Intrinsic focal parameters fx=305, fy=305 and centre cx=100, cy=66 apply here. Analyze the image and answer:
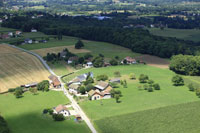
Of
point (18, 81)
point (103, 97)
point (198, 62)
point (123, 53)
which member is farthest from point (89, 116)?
point (123, 53)

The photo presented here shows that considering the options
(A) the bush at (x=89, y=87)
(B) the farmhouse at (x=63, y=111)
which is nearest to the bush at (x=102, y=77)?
(A) the bush at (x=89, y=87)

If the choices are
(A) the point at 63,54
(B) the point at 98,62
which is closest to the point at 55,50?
(A) the point at 63,54

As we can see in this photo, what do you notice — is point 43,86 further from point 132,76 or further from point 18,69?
point 132,76

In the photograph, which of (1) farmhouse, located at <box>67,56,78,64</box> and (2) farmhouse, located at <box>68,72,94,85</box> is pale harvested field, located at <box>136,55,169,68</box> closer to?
(1) farmhouse, located at <box>67,56,78,64</box>

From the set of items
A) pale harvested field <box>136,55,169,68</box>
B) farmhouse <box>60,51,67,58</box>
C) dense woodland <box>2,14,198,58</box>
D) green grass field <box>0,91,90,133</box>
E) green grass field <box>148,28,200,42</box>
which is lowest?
green grass field <box>0,91,90,133</box>

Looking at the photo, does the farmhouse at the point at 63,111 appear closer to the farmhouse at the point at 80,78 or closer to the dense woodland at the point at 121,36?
the farmhouse at the point at 80,78

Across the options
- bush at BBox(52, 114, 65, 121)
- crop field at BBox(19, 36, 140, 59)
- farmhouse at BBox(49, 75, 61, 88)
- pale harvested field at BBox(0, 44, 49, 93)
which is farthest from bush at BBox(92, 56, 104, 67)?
bush at BBox(52, 114, 65, 121)
